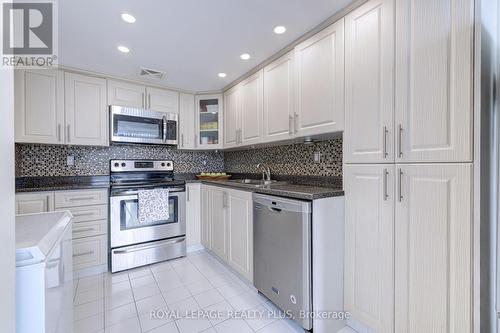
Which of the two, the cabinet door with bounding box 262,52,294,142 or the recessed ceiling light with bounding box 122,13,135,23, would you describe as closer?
the recessed ceiling light with bounding box 122,13,135,23

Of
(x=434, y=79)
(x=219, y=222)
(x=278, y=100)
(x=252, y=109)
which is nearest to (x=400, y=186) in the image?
(x=434, y=79)

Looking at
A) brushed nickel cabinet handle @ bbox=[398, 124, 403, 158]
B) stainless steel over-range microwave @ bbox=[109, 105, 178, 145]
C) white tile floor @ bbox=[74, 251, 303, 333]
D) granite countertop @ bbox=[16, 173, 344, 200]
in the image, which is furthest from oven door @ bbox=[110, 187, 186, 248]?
brushed nickel cabinet handle @ bbox=[398, 124, 403, 158]

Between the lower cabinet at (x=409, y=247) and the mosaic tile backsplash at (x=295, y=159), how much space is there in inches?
17.2

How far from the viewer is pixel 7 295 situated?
547 millimetres

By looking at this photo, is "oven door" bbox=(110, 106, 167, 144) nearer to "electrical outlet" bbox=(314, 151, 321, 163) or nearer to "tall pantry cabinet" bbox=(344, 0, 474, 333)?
"electrical outlet" bbox=(314, 151, 321, 163)

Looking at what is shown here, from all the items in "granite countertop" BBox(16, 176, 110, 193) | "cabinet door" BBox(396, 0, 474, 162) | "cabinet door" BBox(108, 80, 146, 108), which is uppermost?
"cabinet door" BBox(108, 80, 146, 108)

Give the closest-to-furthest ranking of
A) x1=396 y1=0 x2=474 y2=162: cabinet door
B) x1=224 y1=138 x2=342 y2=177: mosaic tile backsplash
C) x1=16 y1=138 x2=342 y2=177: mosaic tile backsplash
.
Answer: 1. x1=396 y1=0 x2=474 y2=162: cabinet door
2. x1=224 y1=138 x2=342 y2=177: mosaic tile backsplash
3. x1=16 y1=138 x2=342 y2=177: mosaic tile backsplash

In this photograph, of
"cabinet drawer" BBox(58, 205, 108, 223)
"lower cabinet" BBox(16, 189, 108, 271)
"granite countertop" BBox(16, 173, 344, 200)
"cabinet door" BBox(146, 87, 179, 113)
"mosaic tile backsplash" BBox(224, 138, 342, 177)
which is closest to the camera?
"granite countertop" BBox(16, 173, 344, 200)

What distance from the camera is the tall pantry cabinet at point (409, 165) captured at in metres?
1.09

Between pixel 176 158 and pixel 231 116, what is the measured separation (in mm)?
1158

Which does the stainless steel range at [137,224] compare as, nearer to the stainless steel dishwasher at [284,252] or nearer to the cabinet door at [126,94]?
the cabinet door at [126,94]

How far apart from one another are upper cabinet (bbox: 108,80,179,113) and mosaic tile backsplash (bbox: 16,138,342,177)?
23.9 inches

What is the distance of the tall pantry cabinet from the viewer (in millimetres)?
1090

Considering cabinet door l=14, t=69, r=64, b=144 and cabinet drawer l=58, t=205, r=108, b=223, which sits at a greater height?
cabinet door l=14, t=69, r=64, b=144
